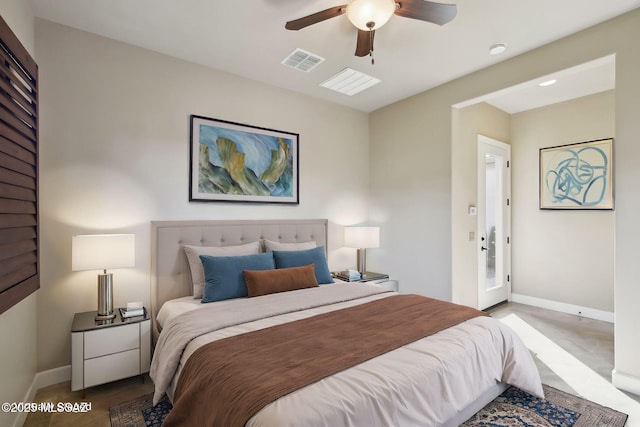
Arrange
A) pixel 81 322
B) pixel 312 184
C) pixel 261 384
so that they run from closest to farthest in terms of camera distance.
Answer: pixel 261 384 → pixel 81 322 → pixel 312 184

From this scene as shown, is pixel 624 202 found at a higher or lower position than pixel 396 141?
lower

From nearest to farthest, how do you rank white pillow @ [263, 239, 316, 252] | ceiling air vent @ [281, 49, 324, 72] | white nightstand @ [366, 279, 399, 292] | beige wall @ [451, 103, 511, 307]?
ceiling air vent @ [281, 49, 324, 72] < white pillow @ [263, 239, 316, 252] < beige wall @ [451, 103, 511, 307] < white nightstand @ [366, 279, 399, 292]

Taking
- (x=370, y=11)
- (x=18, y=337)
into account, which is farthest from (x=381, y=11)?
(x=18, y=337)

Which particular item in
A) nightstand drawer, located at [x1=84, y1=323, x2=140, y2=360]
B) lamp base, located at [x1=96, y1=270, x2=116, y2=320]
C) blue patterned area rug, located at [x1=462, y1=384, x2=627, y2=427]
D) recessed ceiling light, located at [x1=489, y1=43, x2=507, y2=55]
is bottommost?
blue patterned area rug, located at [x1=462, y1=384, x2=627, y2=427]

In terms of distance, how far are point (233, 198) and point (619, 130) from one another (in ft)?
11.0

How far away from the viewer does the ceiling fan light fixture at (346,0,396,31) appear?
1831 millimetres

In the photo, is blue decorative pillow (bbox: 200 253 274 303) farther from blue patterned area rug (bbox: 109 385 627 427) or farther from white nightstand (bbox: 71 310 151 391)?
blue patterned area rug (bbox: 109 385 627 427)

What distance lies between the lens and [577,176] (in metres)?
4.11

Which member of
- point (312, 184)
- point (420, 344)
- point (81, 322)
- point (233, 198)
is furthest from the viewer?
point (312, 184)

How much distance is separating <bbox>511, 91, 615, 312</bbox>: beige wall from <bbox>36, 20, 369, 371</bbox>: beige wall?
3.73 m

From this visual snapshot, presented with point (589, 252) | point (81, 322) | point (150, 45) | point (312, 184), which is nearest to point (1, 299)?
point (81, 322)

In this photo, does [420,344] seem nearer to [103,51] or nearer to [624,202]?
[624,202]

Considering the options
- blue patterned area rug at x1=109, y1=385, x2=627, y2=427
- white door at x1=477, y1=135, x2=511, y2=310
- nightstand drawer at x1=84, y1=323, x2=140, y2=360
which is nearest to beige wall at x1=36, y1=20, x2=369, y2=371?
nightstand drawer at x1=84, y1=323, x2=140, y2=360

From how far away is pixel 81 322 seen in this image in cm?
234
